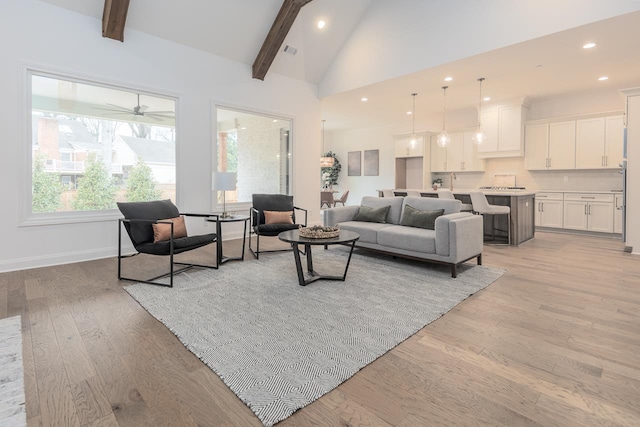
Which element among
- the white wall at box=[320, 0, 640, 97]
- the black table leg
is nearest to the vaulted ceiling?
the white wall at box=[320, 0, 640, 97]

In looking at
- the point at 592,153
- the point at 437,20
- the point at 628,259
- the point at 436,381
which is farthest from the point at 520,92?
the point at 436,381

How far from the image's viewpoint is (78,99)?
4.31 metres

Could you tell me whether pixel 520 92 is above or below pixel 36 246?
above

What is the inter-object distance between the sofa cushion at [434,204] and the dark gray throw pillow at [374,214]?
284 millimetres

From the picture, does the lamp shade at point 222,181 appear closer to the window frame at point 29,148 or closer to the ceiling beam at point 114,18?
the window frame at point 29,148

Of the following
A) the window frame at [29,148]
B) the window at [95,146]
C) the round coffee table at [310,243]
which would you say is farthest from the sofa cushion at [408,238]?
the window frame at [29,148]

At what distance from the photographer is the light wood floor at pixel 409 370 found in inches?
58.7

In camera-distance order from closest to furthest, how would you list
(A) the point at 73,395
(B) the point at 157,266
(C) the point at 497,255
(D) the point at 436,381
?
1. (A) the point at 73,395
2. (D) the point at 436,381
3. (B) the point at 157,266
4. (C) the point at 497,255

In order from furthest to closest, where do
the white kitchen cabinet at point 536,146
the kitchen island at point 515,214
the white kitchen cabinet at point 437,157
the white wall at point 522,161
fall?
the white kitchen cabinet at point 437,157, the white kitchen cabinet at point 536,146, the white wall at point 522,161, the kitchen island at point 515,214

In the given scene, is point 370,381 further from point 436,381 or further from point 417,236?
point 417,236

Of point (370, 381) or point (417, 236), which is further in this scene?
point (417, 236)

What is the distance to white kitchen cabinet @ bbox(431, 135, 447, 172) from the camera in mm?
8844

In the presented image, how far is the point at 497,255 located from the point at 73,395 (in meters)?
4.89

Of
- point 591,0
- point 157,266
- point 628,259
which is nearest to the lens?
point 591,0
